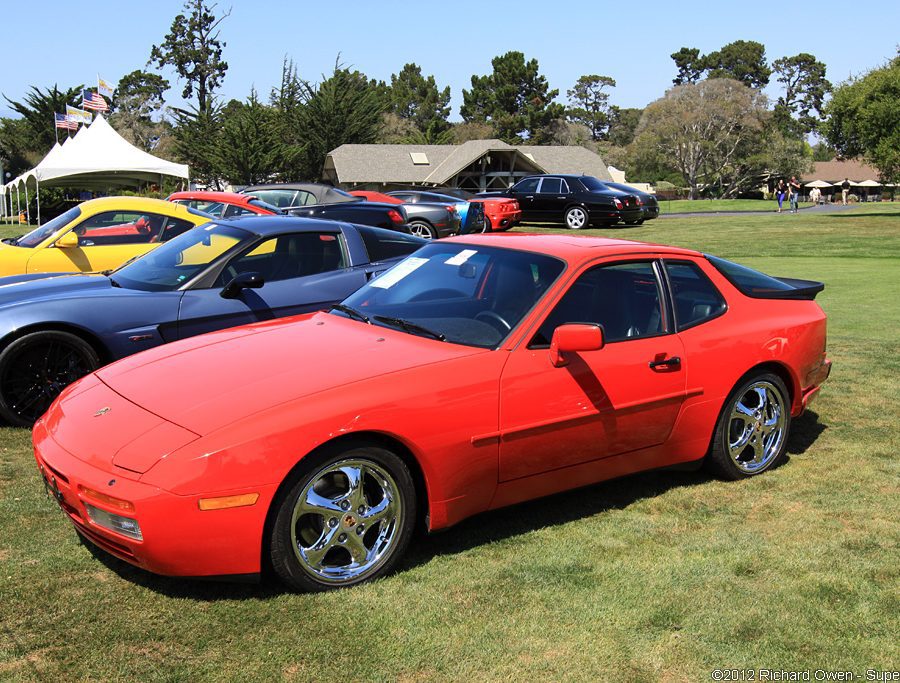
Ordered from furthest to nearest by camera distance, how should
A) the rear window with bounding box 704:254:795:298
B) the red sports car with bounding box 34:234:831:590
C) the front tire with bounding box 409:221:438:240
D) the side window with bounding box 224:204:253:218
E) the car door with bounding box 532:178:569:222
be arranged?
the car door with bounding box 532:178:569:222 < the front tire with bounding box 409:221:438:240 < the side window with bounding box 224:204:253:218 < the rear window with bounding box 704:254:795:298 < the red sports car with bounding box 34:234:831:590

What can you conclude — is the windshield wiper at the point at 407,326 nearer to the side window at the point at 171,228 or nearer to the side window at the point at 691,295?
the side window at the point at 691,295

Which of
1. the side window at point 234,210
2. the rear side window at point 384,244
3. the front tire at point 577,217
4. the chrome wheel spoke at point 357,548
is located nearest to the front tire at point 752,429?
the chrome wheel spoke at point 357,548

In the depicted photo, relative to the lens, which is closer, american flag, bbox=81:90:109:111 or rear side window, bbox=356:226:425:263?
rear side window, bbox=356:226:425:263

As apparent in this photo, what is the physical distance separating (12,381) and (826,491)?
5151 millimetres

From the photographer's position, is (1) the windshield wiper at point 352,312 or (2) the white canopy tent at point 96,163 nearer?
(1) the windshield wiper at point 352,312

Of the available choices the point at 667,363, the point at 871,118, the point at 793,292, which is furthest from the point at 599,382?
the point at 871,118

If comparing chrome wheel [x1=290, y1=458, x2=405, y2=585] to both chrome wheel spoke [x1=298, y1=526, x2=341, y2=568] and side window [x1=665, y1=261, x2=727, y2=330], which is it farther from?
side window [x1=665, y1=261, x2=727, y2=330]

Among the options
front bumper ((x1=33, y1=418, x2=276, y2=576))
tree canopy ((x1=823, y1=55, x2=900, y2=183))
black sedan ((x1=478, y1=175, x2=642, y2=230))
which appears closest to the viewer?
front bumper ((x1=33, y1=418, x2=276, y2=576))

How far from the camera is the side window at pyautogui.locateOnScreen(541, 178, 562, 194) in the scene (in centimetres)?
2731

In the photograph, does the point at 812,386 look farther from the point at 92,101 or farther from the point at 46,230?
the point at 92,101

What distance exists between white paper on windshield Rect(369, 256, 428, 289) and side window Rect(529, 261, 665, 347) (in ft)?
3.22

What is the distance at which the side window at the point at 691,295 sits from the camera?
4.98 m

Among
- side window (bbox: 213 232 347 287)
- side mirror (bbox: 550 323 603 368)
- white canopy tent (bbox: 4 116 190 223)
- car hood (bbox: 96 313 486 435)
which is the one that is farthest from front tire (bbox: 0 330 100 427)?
white canopy tent (bbox: 4 116 190 223)

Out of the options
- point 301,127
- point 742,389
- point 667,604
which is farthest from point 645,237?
point 301,127
